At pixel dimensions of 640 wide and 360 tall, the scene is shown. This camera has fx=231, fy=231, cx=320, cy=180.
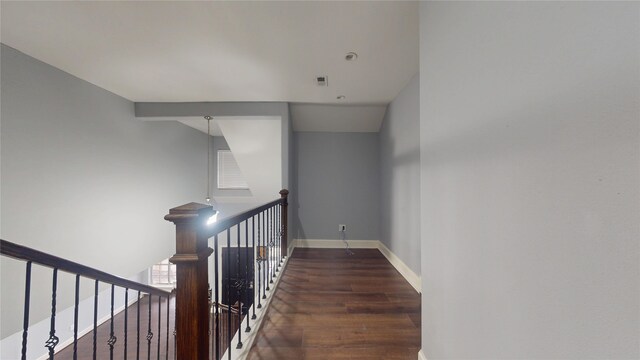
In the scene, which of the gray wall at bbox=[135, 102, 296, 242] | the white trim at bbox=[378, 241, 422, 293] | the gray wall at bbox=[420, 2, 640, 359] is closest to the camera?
the gray wall at bbox=[420, 2, 640, 359]

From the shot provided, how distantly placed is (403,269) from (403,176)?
3.70 feet

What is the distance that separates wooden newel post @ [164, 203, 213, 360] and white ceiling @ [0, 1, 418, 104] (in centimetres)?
151

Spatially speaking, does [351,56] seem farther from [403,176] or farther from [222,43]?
[403,176]

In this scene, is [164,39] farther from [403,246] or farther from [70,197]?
[403,246]

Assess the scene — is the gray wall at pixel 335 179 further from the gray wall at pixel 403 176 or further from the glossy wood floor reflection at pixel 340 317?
the glossy wood floor reflection at pixel 340 317

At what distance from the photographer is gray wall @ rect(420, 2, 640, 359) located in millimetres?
481

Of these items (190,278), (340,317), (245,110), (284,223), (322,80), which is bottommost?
(340,317)

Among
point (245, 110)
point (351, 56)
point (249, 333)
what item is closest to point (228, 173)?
point (245, 110)

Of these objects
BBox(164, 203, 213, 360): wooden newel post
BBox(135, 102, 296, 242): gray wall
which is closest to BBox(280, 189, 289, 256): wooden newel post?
BBox(135, 102, 296, 242): gray wall

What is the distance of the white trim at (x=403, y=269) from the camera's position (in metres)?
2.40

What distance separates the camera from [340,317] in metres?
1.87

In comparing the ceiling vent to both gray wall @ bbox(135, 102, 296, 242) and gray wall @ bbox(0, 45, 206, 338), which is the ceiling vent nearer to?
gray wall @ bbox(135, 102, 296, 242)

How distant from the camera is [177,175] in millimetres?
4777

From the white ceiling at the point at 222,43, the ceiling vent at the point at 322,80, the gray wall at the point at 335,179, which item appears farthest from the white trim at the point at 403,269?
the ceiling vent at the point at 322,80
